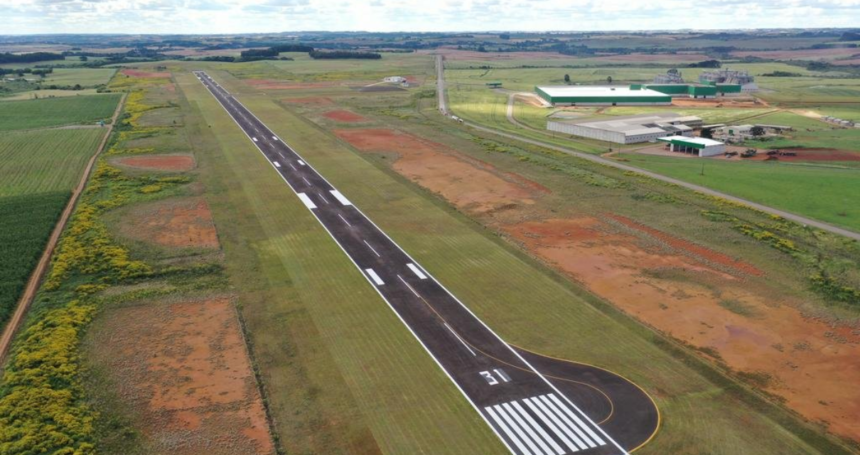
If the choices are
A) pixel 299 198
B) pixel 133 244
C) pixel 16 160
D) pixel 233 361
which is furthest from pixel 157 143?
pixel 233 361

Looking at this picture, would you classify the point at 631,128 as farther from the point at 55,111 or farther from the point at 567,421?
the point at 55,111

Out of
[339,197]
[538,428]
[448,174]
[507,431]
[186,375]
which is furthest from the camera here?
[448,174]

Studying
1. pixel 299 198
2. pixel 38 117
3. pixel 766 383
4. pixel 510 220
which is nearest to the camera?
pixel 766 383

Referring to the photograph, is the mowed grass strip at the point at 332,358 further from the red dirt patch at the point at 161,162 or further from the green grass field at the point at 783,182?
the green grass field at the point at 783,182

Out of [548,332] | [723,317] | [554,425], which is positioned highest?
[723,317]

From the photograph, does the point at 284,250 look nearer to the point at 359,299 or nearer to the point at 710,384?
the point at 359,299

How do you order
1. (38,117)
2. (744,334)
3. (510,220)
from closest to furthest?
(744,334) < (510,220) < (38,117)

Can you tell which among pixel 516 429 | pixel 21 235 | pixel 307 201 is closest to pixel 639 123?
pixel 307 201
